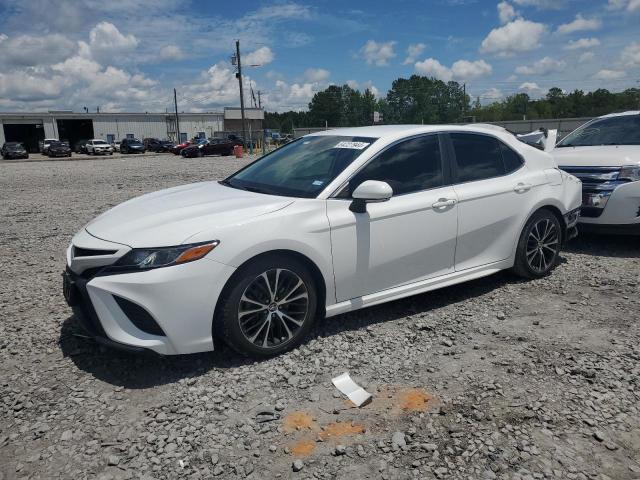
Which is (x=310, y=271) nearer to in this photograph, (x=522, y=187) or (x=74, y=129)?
(x=522, y=187)

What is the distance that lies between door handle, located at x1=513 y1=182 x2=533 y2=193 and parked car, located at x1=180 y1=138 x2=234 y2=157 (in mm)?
34618

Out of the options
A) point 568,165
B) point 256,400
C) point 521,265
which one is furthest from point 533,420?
point 568,165

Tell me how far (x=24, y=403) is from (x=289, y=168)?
8.40 ft

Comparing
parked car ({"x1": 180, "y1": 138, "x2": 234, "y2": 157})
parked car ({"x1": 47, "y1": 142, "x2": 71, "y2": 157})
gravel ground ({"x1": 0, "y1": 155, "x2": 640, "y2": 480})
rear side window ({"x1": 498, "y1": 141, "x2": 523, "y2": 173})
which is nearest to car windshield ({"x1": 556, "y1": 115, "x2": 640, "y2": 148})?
rear side window ({"x1": 498, "y1": 141, "x2": 523, "y2": 173})

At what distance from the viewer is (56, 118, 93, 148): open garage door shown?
63.4m

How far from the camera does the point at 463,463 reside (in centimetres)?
252

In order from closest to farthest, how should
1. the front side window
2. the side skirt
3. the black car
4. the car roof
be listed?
the side skirt → the front side window → the car roof → the black car

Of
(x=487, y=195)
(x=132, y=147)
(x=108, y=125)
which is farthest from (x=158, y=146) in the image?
(x=487, y=195)

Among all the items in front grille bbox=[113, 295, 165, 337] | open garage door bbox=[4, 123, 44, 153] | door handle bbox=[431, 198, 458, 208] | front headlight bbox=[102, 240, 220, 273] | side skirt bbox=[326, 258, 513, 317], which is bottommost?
side skirt bbox=[326, 258, 513, 317]

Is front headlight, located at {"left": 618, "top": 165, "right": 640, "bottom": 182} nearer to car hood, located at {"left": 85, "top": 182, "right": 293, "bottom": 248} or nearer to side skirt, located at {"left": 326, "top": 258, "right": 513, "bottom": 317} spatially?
side skirt, located at {"left": 326, "top": 258, "right": 513, "bottom": 317}

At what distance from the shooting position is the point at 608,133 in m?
7.09

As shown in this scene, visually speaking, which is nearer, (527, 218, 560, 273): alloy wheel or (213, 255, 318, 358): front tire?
(213, 255, 318, 358): front tire

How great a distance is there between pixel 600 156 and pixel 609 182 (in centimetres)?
40

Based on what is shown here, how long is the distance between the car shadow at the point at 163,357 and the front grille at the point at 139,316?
15cm
